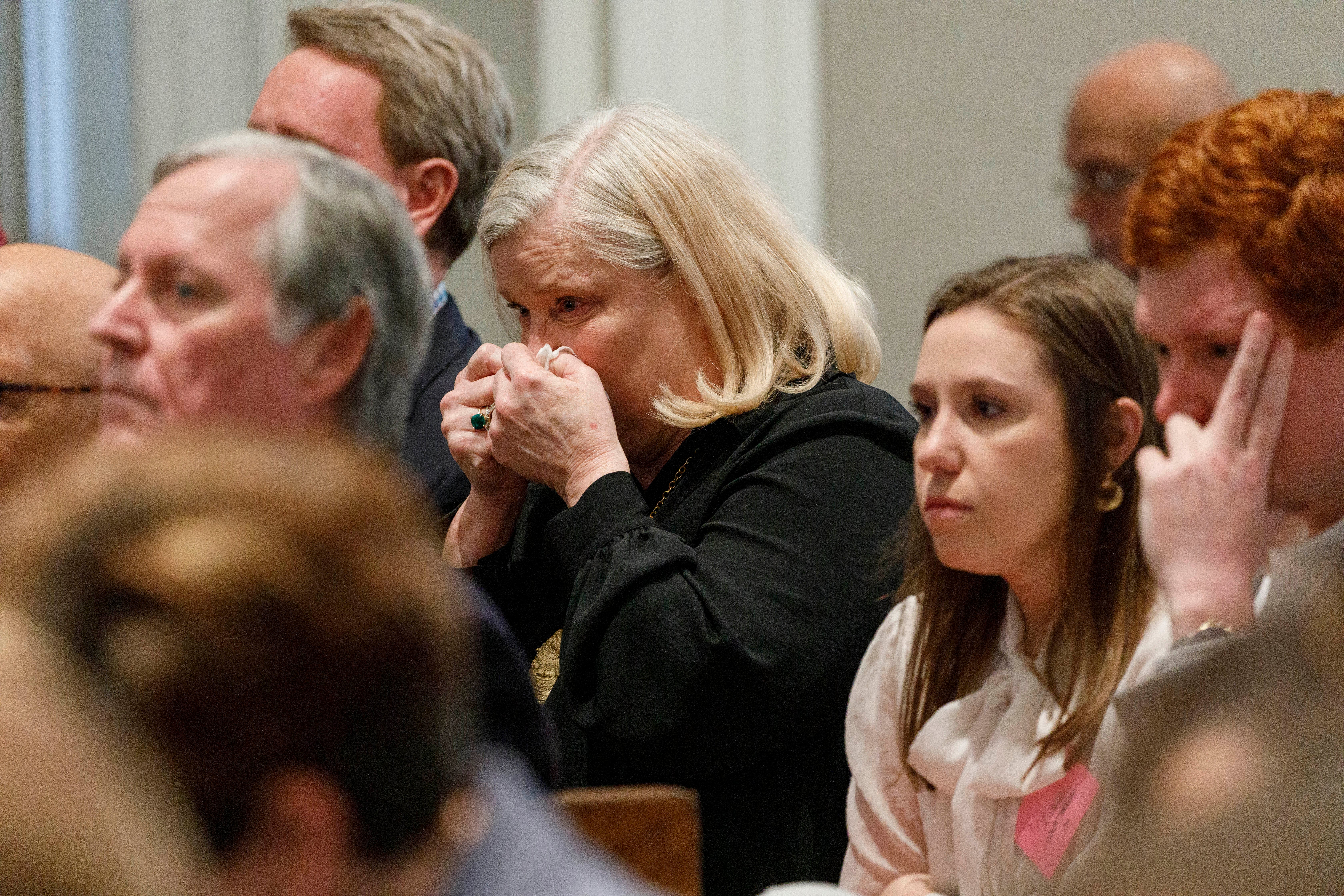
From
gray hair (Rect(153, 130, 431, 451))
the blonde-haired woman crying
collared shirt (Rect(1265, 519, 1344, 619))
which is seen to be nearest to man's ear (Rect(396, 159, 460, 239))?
the blonde-haired woman crying

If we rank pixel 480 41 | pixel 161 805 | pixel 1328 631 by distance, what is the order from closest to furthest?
pixel 161 805, pixel 1328 631, pixel 480 41

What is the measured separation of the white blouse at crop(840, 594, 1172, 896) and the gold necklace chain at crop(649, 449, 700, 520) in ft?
1.46

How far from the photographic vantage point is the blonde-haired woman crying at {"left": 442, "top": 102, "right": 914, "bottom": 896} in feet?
6.27

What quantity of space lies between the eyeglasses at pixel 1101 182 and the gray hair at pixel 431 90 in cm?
111

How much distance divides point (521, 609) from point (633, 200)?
0.67 meters

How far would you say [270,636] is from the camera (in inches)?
27.6

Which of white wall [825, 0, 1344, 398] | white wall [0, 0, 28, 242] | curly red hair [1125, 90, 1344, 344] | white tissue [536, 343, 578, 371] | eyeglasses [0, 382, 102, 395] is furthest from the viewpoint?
white wall [0, 0, 28, 242]

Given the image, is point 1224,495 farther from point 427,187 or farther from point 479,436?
point 427,187

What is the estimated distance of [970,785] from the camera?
1643 millimetres

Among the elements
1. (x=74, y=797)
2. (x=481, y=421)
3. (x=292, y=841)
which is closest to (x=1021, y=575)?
(x=481, y=421)

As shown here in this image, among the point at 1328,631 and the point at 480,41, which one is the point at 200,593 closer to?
the point at 1328,631

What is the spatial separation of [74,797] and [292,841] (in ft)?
0.38

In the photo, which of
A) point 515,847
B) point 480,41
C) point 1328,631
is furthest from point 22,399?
point 480,41

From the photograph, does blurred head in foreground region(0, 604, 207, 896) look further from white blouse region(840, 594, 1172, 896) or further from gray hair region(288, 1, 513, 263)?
gray hair region(288, 1, 513, 263)
